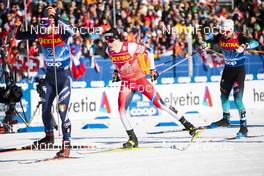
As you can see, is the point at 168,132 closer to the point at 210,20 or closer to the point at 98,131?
the point at 98,131

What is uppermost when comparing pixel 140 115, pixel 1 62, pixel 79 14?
pixel 79 14

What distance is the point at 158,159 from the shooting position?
11.9m

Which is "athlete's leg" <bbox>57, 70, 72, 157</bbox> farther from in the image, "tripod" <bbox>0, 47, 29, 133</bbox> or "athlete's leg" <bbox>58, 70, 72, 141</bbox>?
"tripod" <bbox>0, 47, 29, 133</bbox>

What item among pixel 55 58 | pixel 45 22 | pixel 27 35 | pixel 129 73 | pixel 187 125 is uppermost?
pixel 45 22

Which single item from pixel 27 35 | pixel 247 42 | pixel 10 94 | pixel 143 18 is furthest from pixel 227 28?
pixel 143 18

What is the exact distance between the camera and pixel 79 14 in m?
22.1

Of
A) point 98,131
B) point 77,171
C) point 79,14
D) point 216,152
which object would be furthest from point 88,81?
point 77,171

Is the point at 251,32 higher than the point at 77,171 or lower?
higher

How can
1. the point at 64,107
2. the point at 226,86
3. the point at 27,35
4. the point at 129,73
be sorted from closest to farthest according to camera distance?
the point at 64,107 → the point at 129,73 → the point at 27,35 → the point at 226,86

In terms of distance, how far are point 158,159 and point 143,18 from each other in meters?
11.8

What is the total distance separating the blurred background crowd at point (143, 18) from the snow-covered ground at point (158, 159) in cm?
620

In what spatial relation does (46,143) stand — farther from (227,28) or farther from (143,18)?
(143,18)

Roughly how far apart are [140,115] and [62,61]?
8529mm

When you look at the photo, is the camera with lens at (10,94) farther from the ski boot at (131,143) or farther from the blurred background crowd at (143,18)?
the ski boot at (131,143)
